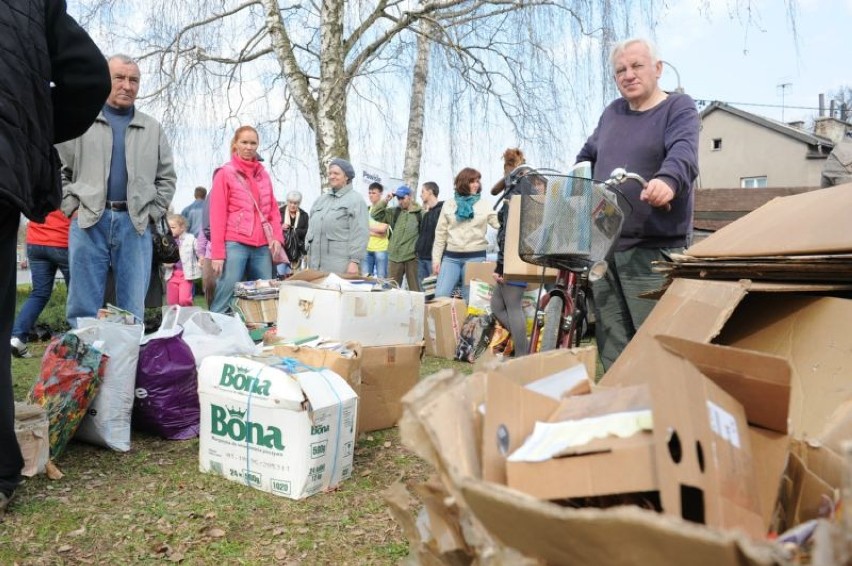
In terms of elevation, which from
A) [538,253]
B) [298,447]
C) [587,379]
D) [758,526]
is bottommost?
[298,447]

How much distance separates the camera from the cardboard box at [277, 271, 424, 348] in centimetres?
381

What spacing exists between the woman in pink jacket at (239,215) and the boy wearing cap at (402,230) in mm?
3793

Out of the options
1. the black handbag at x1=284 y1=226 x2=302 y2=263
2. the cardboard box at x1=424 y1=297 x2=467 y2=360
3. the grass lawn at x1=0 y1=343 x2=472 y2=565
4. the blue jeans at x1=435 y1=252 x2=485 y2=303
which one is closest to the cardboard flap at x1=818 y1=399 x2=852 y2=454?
the grass lawn at x1=0 y1=343 x2=472 y2=565

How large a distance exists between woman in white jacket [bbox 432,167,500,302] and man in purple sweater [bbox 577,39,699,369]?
374 centimetres

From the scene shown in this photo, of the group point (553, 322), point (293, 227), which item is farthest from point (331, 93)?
point (553, 322)

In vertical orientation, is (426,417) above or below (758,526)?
above

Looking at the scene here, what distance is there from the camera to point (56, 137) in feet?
8.72

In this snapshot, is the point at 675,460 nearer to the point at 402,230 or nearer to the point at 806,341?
the point at 806,341

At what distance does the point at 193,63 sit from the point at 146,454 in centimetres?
699

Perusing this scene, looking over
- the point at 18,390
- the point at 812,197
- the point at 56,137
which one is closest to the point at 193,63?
the point at 18,390

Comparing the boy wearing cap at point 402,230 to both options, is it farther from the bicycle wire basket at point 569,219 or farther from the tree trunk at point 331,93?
the bicycle wire basket at point 569,219

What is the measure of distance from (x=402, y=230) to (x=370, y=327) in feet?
17.4

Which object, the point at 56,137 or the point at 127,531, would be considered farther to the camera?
the point at 56,137

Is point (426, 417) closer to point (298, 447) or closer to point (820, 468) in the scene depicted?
point (820, 468)
